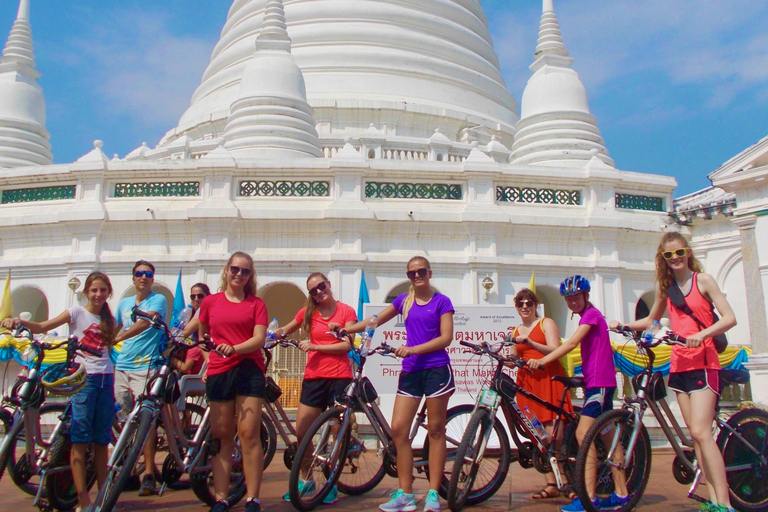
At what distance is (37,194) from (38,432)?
12.8 metres

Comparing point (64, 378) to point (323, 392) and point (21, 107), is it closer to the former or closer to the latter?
point (323, 392)

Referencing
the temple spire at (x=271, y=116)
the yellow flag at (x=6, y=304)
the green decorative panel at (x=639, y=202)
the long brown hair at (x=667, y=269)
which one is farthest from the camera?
the temple spire at (x=271, y=116)

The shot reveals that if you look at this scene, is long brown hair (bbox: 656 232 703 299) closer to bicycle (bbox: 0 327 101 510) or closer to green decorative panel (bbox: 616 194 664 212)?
bicycle (bbox: 0 327 101 510)

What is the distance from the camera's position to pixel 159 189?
15.9m

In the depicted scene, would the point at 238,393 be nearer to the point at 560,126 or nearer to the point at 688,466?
the point at 688,466

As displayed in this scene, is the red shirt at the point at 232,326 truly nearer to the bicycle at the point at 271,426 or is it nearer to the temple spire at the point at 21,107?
the bicycle at the point at 271,426

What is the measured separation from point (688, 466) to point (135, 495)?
478cm

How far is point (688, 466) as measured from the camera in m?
5.46

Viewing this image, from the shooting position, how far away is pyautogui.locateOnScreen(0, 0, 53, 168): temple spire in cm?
2070

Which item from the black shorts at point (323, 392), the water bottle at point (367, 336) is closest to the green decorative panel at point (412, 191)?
the black shorts at point (323, 392)

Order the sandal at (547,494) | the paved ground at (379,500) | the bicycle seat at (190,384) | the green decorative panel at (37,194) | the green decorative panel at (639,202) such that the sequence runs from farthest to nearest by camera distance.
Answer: the green decorative panel at (639,202)
the green decorative panel at (37,194)
the bicycle seat at (190,384)
the sandal at (547,494)
the paved ground at (379,500)

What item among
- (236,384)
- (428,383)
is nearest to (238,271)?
(236,384)

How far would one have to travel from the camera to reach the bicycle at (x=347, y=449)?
523 cm

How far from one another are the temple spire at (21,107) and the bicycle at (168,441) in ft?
58.5
